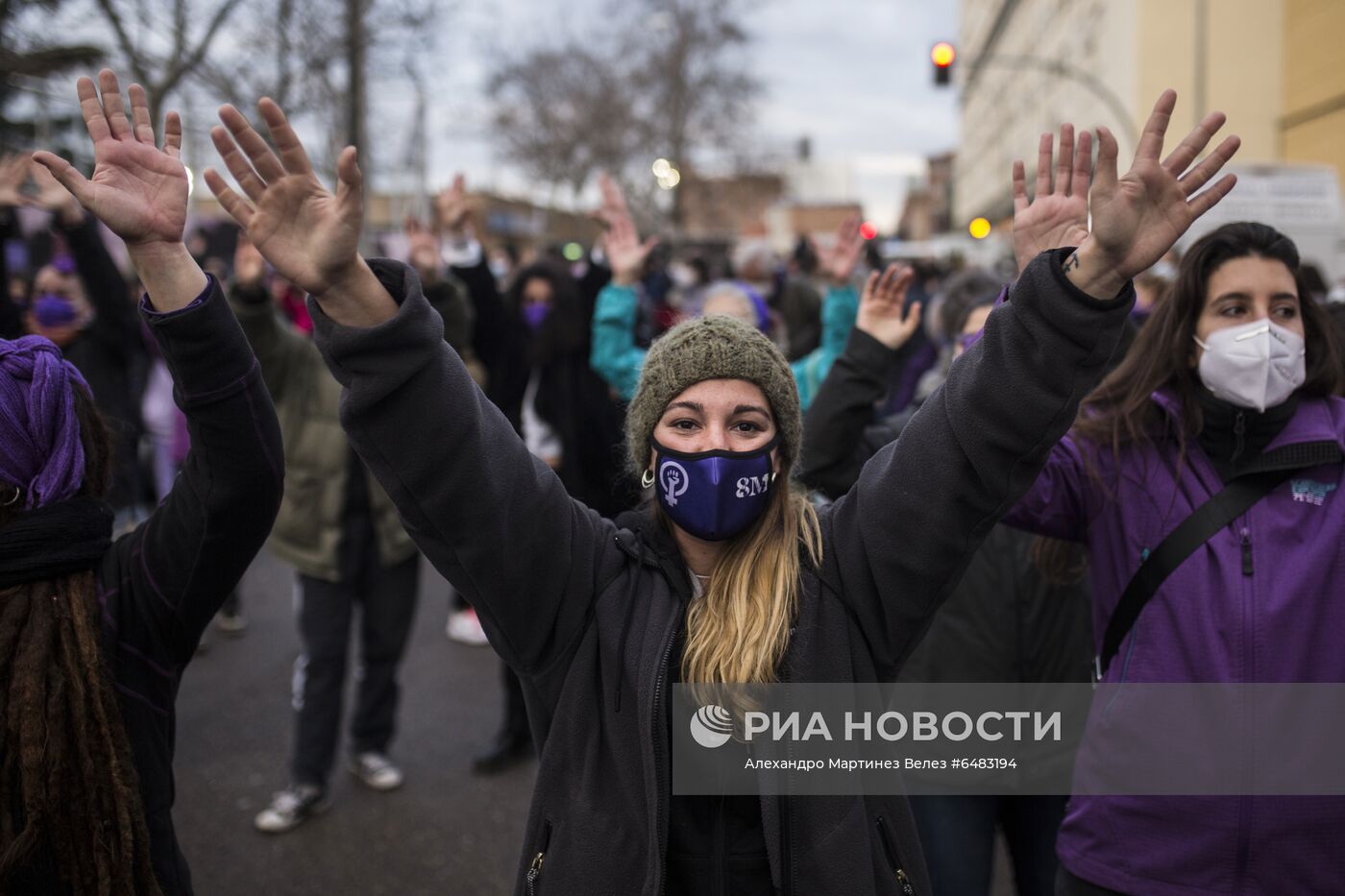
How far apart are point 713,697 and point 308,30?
12.3m

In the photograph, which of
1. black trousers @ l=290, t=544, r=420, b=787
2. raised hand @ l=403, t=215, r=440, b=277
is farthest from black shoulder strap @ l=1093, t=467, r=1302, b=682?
black trousers @ l=290, t=544, r=420, b=787

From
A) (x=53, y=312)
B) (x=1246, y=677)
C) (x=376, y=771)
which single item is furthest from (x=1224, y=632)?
(x=53, y=312)

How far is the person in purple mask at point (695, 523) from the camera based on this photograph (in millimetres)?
1681

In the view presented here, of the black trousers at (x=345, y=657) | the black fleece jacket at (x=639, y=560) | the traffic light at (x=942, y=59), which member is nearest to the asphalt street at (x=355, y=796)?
the black trousers at (x=345, y=657)

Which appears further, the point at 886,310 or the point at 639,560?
the point at 886,310

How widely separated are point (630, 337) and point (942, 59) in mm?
12226

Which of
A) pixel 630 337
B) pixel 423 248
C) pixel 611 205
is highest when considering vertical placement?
pixel 611 205

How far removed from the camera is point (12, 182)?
4.02 m

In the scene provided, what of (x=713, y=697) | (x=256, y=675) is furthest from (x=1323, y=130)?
(x=713, y=697)

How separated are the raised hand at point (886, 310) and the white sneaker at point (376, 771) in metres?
2.87

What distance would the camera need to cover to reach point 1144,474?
2418 millimetres

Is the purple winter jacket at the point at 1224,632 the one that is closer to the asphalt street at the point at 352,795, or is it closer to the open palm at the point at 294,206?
the open palm at the point at 294,206

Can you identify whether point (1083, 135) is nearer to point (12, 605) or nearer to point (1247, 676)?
point (1247, 676)

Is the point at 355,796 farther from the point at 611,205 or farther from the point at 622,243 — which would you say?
the point at 611,205
